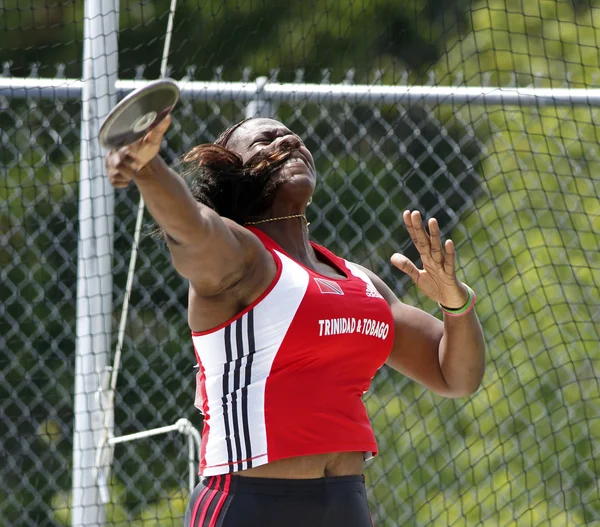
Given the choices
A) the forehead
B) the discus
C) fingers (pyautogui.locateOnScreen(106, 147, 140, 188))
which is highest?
the discus

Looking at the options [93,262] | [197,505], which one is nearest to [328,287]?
[197,505]

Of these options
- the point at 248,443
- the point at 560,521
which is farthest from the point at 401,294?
the point at 248,443

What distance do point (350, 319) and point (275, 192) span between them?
357mm

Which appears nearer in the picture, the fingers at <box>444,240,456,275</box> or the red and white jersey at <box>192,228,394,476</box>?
the red and white jersey at <box>192,228,394,476</box>

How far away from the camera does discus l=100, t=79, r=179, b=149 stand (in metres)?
1.61

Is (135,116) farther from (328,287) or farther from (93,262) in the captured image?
(93,262)

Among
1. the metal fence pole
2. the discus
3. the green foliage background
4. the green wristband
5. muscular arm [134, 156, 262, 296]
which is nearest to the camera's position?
the discus

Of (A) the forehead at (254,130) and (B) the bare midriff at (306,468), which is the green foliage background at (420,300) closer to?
(A) the forehead at (254,130)

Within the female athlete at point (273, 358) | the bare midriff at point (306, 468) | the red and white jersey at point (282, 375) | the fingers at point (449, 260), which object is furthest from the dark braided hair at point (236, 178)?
the bare midriff at point (306, 468)

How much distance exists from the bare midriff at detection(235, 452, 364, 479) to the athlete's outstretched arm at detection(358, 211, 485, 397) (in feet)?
1.45

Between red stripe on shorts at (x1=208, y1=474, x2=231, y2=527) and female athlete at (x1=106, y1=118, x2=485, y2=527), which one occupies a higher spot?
female athlete at (x1=106, y1=118, x2=485, y2=527)

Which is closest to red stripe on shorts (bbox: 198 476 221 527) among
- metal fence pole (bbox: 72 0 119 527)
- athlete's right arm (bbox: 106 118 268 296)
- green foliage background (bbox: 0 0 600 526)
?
athlete's right arm (bbox: 106 118 268 296)

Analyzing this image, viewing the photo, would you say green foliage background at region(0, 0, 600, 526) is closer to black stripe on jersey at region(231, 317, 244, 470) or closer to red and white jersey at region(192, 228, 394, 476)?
red and white jersey at region(192, 228, 394, 476)

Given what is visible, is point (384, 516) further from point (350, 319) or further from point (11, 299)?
point (350, 319)
